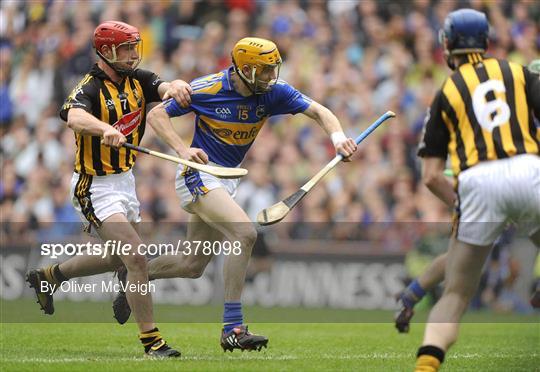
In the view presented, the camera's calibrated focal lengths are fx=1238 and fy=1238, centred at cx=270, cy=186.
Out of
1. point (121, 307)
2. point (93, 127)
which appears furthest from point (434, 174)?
point (121, 307)

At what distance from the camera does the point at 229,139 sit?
9336mm

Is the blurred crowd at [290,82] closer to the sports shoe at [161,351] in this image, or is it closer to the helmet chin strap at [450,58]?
the sports shoe at [161,351]

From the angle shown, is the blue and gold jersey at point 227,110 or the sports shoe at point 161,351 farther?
the blue and gold jersey at point 227,110

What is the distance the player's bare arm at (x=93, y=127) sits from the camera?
848 cm

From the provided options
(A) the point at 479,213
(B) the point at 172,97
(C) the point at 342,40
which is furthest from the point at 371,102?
(A) the point at 479,213

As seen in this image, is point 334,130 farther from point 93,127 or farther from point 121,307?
point 121,307

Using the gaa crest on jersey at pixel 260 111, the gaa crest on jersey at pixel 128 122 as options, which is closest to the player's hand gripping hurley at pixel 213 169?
the gaa crest on jersey at pixel 128 122

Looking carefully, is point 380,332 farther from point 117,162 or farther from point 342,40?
point 342,40

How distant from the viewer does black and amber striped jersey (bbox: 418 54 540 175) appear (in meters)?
6.88

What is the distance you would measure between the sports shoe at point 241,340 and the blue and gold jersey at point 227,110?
4.54 feet

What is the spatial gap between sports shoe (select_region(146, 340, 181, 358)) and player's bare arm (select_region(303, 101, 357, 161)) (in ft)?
6.09

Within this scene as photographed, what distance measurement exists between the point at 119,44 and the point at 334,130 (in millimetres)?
1707

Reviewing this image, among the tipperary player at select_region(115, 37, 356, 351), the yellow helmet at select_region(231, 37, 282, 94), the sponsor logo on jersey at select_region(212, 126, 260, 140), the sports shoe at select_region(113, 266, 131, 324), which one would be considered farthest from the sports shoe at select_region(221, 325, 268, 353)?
the yellow helmet at select_region(231, 37, 282, 94)

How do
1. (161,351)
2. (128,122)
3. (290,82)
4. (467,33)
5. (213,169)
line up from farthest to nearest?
(290,82) < (128,122) < (213,169) < (161,351) < (467,33)
